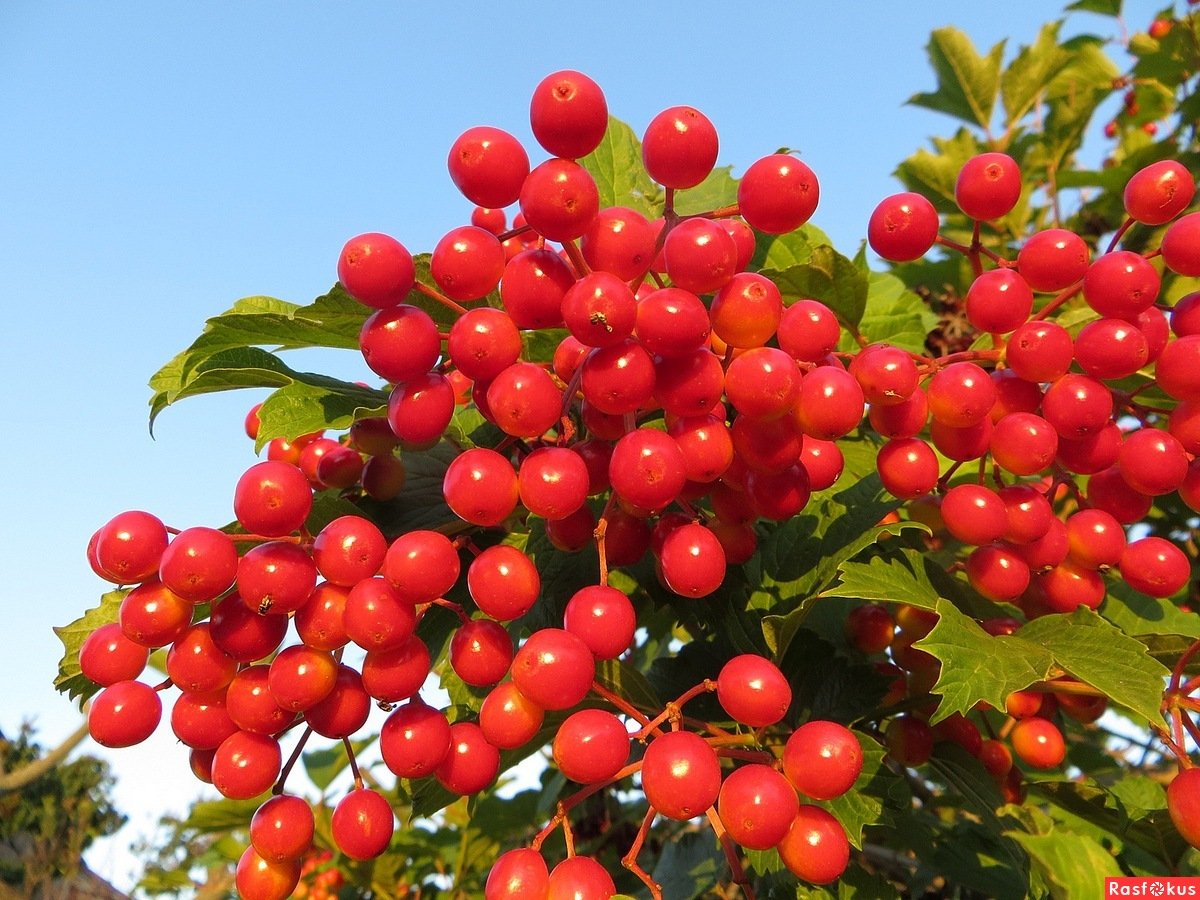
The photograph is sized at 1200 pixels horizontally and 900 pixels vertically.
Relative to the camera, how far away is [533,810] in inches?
122

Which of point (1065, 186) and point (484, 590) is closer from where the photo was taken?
point (484, 590)

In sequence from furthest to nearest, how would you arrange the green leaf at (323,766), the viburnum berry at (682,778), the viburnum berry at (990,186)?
the green leaf at (323,766)
the viburnum berry at (990,186)
the viburnum berry at (682,778)

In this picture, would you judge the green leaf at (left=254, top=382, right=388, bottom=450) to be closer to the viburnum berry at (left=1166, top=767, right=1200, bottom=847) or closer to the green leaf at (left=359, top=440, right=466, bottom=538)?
the green leaf at (left=359, top=440, right=466, bottom=538)

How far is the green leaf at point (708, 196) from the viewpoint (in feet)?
6.36

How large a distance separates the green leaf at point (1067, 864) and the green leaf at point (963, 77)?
373 centimetres

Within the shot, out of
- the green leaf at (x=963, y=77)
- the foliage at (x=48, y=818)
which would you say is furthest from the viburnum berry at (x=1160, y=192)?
the foliage at (x=48, y=818)

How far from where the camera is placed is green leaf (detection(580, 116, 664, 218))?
1854 millimetres

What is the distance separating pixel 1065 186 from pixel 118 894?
490 cm

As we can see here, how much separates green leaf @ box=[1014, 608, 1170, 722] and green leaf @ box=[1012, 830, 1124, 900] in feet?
0.65

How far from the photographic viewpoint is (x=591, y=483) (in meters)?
1.28

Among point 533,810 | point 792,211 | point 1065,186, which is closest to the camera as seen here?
point 792,211

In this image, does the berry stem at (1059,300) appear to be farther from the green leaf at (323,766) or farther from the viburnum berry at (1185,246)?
the green leaf at (323,766)

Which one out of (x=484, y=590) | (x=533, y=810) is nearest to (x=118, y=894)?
(x=533, y=810)

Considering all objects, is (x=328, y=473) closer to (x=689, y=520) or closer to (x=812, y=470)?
(x=689, y=520)
